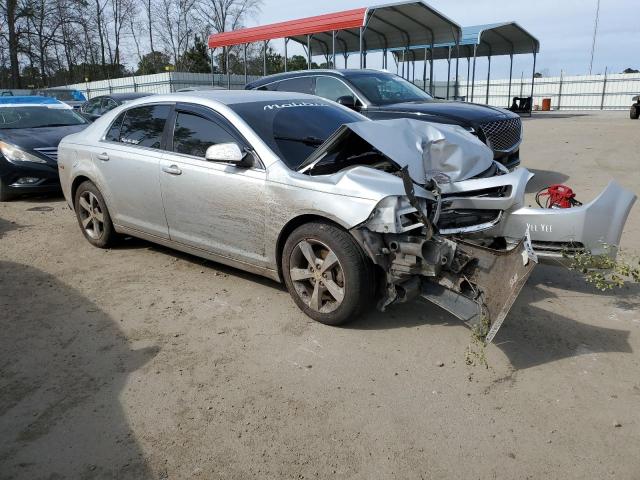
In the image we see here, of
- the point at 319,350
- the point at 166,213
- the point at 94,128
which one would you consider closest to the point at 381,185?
the point at 319,350

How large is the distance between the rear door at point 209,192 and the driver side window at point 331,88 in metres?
3.98

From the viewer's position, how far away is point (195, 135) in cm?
451

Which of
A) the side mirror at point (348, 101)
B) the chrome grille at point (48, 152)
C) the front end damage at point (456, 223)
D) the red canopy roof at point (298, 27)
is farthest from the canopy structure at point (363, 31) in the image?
the front end damage at point (456, 223)

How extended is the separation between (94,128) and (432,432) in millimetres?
4736

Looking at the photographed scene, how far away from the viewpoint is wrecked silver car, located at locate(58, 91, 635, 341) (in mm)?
3283

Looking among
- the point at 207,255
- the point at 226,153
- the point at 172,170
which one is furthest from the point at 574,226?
the point at 172,170

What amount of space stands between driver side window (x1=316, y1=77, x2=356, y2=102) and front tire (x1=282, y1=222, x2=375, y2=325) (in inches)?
194

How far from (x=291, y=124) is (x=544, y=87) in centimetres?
3889

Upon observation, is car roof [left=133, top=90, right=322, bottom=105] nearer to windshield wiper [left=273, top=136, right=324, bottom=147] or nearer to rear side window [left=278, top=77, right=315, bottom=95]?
windshield wiper [left=273, top=136, right=324, bottom=147]

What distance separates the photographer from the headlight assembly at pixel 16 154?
8086 millimetres

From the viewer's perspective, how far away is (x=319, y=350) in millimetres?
3457

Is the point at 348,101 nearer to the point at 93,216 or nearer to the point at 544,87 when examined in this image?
the point at 93,216

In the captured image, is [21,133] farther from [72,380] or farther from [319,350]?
[319,350]

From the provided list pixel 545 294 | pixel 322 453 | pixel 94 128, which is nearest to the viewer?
pixel 322 453
